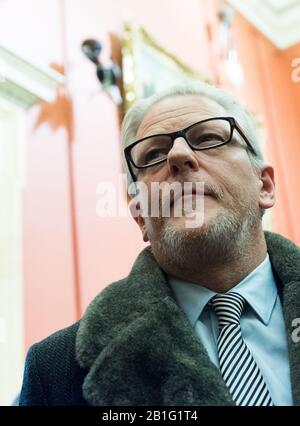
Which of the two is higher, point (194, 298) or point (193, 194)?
point (193, 194)

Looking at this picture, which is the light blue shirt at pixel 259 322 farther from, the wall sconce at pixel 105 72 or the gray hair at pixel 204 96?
the wall sconce at pixel 105 72

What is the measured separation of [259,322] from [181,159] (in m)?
0.23

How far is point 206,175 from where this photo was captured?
70 centimetres

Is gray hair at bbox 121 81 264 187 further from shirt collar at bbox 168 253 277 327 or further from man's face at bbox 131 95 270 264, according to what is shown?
shirt collar at bbox 168 253 277 327

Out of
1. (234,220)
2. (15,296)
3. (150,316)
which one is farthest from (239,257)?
(15,296)

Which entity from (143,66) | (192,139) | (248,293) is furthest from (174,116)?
(143,66)

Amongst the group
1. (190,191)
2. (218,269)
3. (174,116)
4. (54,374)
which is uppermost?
(174,116)

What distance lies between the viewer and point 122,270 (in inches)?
46.4

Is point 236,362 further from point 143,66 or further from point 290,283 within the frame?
point 143,66

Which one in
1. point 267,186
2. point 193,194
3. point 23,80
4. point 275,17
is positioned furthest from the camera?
point 275,17

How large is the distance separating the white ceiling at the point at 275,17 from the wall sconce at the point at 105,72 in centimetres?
56

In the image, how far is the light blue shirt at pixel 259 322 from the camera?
1.93 ft

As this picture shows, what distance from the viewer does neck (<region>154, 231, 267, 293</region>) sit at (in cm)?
70
